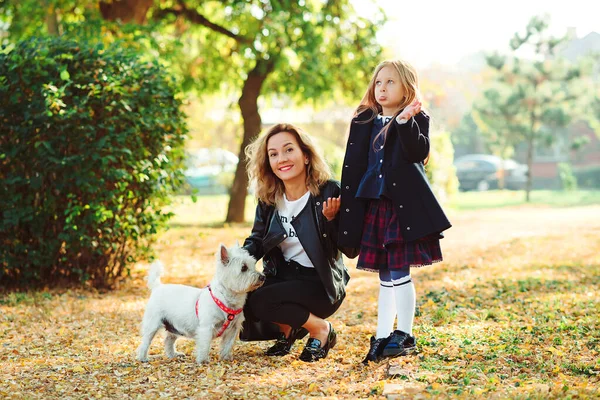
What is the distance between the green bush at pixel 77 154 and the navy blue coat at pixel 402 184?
3280mm

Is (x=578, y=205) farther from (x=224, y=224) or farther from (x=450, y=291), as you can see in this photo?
(x=450, y=291)

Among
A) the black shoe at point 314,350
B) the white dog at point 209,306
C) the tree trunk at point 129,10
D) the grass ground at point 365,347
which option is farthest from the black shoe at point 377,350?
the tree trunk at point 129,10

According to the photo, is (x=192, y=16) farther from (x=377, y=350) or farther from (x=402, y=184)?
(x=377, y=350)

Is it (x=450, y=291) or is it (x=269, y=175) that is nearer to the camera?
(x=269, y=175)

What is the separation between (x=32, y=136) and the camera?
Result: 23.3 feet

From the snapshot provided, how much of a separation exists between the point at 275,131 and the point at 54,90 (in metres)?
3.05

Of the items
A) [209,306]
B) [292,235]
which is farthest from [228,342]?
[292,235]

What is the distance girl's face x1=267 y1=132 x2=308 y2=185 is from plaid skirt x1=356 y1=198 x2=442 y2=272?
588 millimetres

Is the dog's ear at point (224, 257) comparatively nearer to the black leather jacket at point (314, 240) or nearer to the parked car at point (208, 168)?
the black leather jacket at point (314, 240)

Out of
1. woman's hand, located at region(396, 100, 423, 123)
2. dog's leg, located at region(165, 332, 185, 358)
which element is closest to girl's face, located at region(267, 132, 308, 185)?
woman's hand, located at region(396, 100, 423, 123)

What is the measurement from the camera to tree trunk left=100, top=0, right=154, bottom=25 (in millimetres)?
12031

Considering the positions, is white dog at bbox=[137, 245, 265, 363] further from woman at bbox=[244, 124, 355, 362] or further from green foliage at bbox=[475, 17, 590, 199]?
green foliage at bbox=[475, 17, 590, 199]

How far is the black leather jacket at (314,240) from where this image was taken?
461 cm

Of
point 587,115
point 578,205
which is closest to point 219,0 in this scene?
point 578,205
